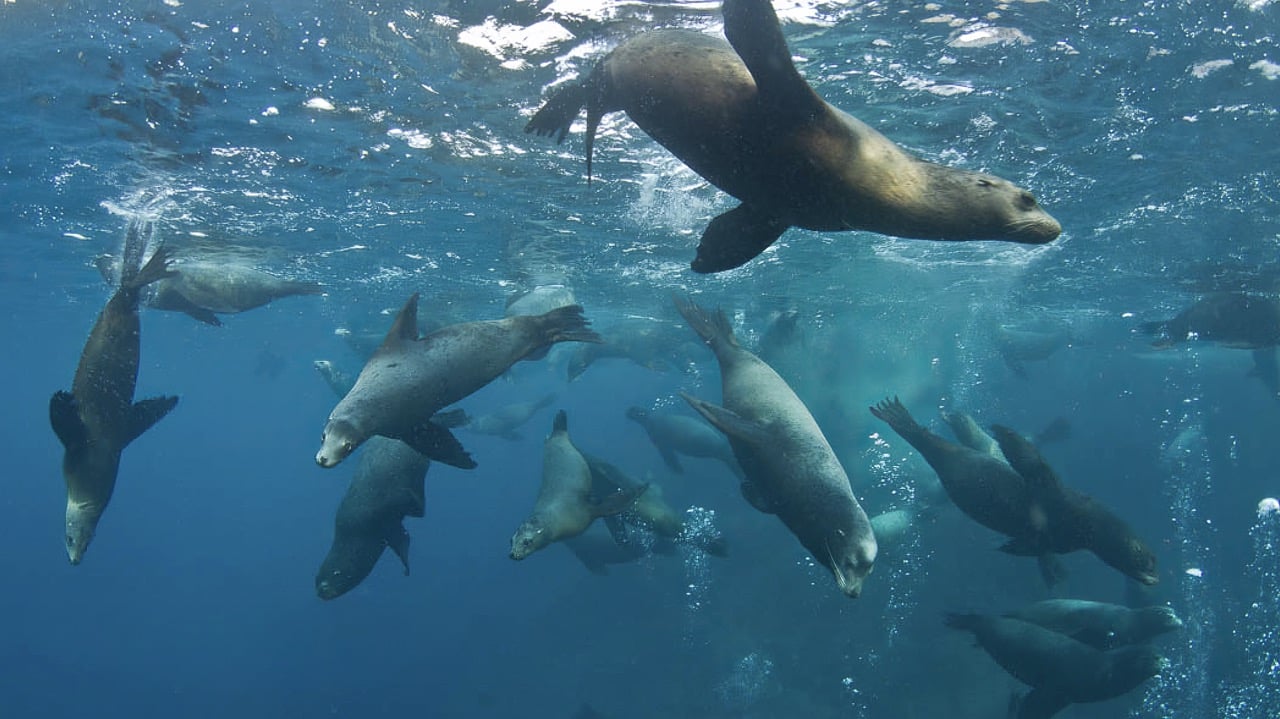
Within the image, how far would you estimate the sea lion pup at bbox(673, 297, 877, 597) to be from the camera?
3977mm

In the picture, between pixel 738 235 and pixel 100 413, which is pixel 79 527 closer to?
pixel 100 413

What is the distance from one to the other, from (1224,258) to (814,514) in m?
20.6

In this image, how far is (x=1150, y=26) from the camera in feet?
25.1

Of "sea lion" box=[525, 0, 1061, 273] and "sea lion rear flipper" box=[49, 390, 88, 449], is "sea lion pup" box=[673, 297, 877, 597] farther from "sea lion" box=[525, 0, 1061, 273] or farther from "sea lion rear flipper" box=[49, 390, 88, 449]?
"sea lion rear flipper" box=[49, 390, 88, 449]

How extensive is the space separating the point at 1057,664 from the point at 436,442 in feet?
24.6

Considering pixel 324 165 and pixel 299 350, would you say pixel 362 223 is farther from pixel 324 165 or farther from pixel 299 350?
pixel 299 350

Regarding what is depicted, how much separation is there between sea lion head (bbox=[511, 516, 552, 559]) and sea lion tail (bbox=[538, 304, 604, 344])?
166cm

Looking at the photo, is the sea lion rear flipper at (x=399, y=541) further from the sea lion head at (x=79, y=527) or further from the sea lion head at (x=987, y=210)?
the sea lion head at (x=987, y=210)

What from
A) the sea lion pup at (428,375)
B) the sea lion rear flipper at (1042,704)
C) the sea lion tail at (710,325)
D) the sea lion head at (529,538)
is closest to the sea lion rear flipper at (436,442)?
the sea lion pup at (428,375)

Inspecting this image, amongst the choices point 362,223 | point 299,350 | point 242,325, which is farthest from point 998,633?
point 299,350

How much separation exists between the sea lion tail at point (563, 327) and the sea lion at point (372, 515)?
211 cm

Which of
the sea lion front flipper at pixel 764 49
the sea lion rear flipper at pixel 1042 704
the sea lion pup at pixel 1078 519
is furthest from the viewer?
the sea lion rear flipper at pixel 1042 704

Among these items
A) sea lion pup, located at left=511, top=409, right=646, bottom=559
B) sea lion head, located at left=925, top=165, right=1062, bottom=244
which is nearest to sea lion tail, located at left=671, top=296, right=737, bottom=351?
sea lion pup, located at left=511, top=409, right=646, bottom=559

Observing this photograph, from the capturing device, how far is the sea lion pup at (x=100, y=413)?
4.54 meters
